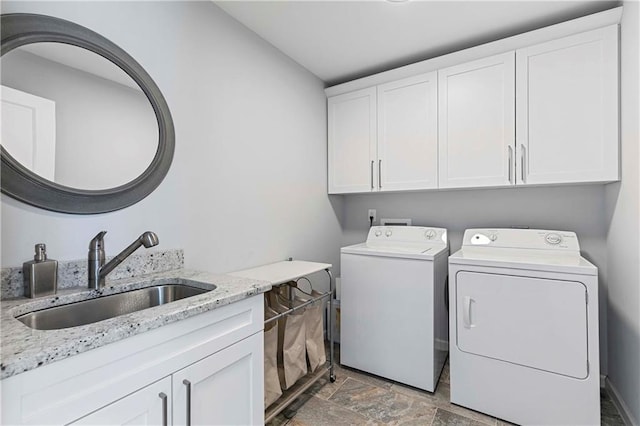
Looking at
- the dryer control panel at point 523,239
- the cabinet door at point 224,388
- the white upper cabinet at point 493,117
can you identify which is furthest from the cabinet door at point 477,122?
the cabinet door at point 224,388

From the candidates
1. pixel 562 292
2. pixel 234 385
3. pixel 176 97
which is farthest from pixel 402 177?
pixel 234 385

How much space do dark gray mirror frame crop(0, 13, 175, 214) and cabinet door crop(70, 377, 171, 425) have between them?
0.79m

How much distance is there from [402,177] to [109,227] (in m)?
2.03

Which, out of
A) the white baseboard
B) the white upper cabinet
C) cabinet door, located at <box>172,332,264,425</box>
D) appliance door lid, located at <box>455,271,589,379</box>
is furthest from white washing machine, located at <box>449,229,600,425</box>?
cabinet door, located at <box>172,332,264,425</box>

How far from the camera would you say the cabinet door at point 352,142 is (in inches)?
105

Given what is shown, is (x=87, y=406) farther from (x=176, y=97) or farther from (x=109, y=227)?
(x=176, y=97)

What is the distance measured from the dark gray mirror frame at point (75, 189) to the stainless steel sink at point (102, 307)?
0.38 metres

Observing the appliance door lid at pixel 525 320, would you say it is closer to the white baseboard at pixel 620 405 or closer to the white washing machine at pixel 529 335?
the white washing machine at pixel 529 335

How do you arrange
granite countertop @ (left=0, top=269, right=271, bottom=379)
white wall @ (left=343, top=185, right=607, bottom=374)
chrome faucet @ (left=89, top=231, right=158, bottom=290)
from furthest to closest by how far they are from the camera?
white wall @ (left=343, top=185, right=607, bottom=374) → chrome faucet @ (left=89, top=231, right=158, bottom=290) → granite countertop @ (left=0, top=269, right=271, bottom=379)

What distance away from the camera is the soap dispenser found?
1.08 m

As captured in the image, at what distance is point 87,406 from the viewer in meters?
0.78

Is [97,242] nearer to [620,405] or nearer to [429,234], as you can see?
[429,234]

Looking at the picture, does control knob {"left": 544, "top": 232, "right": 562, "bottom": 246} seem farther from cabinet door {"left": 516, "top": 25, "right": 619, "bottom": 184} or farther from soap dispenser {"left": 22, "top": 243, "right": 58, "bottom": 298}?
soap dispenser {"left": 22, "top": 243, "right": 58, "bottom": 298}

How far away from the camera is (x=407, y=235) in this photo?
2596 millimetres
